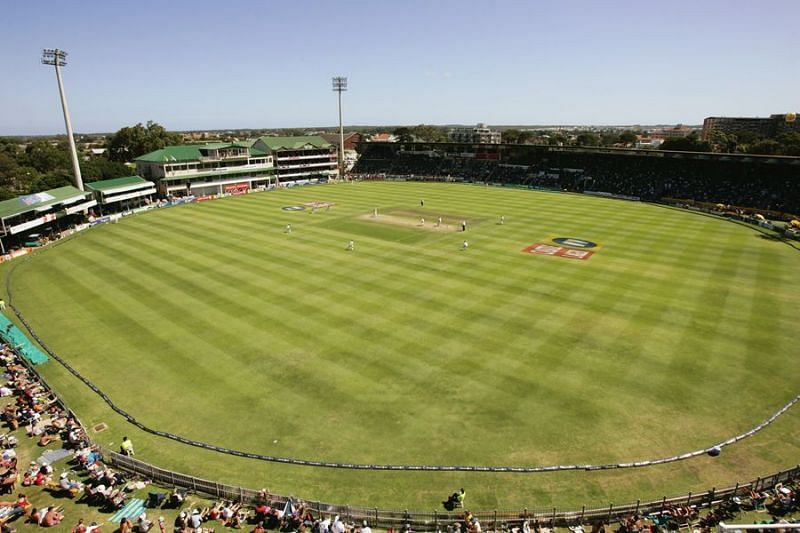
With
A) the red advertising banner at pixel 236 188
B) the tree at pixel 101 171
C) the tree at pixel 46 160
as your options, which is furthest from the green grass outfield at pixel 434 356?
the tree at pixel 46 160

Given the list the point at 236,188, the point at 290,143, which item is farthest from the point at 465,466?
the point at 290,143

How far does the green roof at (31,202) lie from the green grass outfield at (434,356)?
23.9 feet

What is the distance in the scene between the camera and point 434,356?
2670 cm

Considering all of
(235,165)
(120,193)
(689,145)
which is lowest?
(120,193)

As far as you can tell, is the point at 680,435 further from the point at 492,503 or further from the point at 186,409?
the point at 186,409

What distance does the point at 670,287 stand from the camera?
36.6 metres

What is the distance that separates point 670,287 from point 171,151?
84.6 meters

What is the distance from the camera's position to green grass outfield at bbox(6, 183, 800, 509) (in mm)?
18859

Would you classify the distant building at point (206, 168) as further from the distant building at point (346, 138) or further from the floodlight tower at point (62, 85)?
the distant building at point (346, 138)

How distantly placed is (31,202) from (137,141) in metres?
80.0

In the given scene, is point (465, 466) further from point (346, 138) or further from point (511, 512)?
point (346, 138)

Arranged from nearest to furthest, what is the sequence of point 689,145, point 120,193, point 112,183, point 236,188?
point 120,193 < point 112,183 < point 236,188 < point 689,145

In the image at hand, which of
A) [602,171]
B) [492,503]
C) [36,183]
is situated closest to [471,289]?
[492,503]

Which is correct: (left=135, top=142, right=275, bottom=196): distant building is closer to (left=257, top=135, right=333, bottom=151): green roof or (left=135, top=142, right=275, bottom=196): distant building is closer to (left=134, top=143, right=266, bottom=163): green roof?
(left=134, top=143, right=266, bottom=163): green roof
